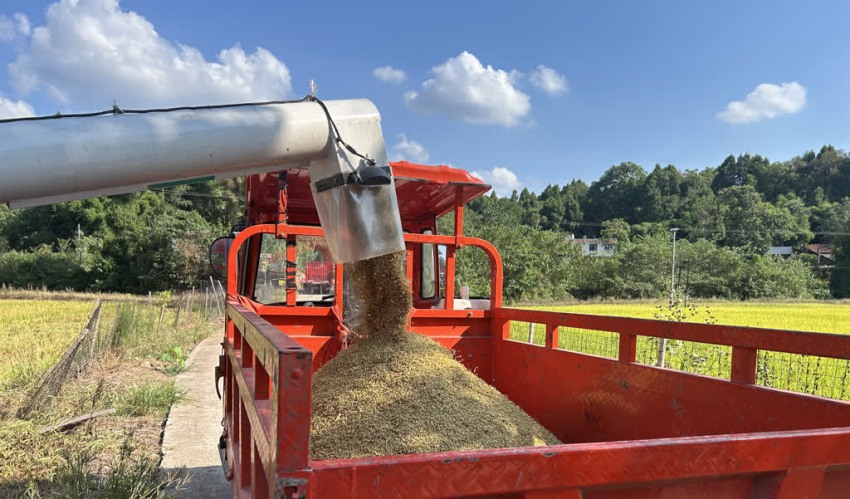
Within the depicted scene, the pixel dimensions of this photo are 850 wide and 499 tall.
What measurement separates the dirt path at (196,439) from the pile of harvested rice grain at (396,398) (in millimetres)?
1767

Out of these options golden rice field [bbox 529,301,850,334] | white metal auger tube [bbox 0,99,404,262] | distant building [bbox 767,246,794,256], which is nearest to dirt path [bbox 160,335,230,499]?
white metal auger tube [bbox 0,99,404,262]

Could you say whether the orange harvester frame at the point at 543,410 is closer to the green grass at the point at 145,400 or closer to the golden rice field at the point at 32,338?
the green grass at the point at 145,400

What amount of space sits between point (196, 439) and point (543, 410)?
132 inches

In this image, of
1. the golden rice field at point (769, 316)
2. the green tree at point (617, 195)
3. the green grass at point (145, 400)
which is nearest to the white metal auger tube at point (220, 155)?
the green grass at point (145, 400)

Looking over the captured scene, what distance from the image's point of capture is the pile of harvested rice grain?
7.57ft

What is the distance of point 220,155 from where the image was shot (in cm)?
183

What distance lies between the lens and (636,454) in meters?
1.24

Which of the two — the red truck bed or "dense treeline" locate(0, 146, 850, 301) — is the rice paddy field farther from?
"dense treeline" locate(0, 146, 850, 301)

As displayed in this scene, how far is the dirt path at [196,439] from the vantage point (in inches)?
163

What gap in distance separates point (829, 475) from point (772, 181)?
13006cm

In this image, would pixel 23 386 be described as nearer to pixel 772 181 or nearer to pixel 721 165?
pixel 772 181

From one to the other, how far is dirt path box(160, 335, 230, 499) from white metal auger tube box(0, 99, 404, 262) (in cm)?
285

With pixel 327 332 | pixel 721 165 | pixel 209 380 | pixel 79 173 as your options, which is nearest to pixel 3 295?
pixel 209 380

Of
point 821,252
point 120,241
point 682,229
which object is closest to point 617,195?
point 682,229
